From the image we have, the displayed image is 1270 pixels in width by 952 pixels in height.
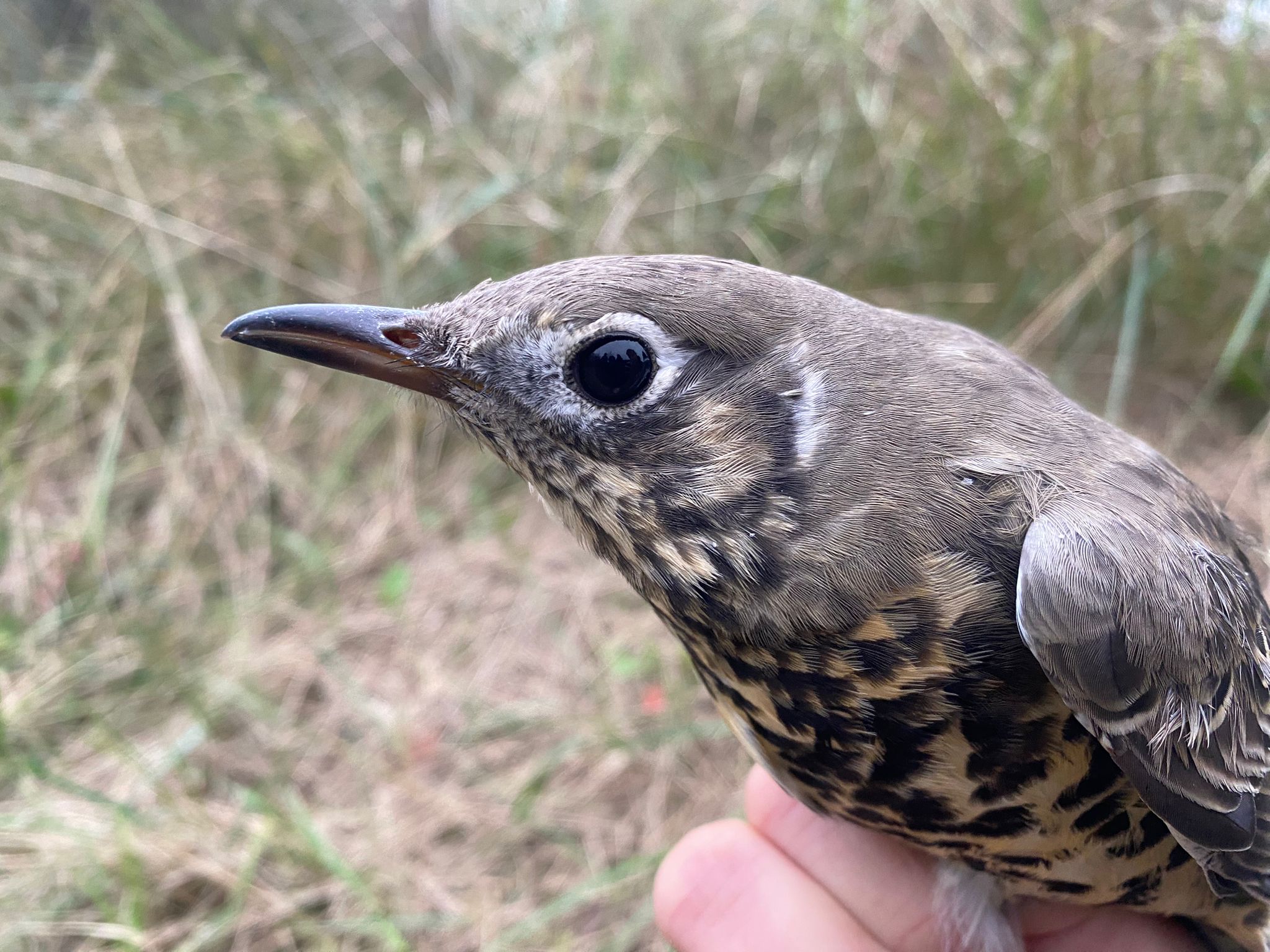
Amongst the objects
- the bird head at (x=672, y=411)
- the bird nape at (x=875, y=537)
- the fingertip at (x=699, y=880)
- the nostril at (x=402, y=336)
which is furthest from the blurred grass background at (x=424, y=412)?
the nostril at (x=402, y=336)

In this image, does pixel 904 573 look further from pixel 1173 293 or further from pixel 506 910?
pixel 1173 293

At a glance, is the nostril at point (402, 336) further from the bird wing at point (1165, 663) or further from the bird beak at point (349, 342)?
the bird wing at point (1165, 663)

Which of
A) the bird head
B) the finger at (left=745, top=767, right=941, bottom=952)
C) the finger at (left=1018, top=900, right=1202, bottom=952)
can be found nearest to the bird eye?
the bird head

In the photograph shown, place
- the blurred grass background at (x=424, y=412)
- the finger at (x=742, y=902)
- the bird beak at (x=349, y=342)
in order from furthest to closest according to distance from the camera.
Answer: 1. the blurred grass background at (x=424, y=412)
2. the finger at (x=742, y=902)
3. the bird beak at (x=349, y=342)

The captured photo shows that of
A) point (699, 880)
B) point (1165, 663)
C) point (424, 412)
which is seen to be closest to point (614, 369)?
point (1165, 663)

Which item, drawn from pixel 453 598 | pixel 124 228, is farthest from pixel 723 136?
pixel 124 228

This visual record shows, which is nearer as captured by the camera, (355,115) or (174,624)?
(174,624)
